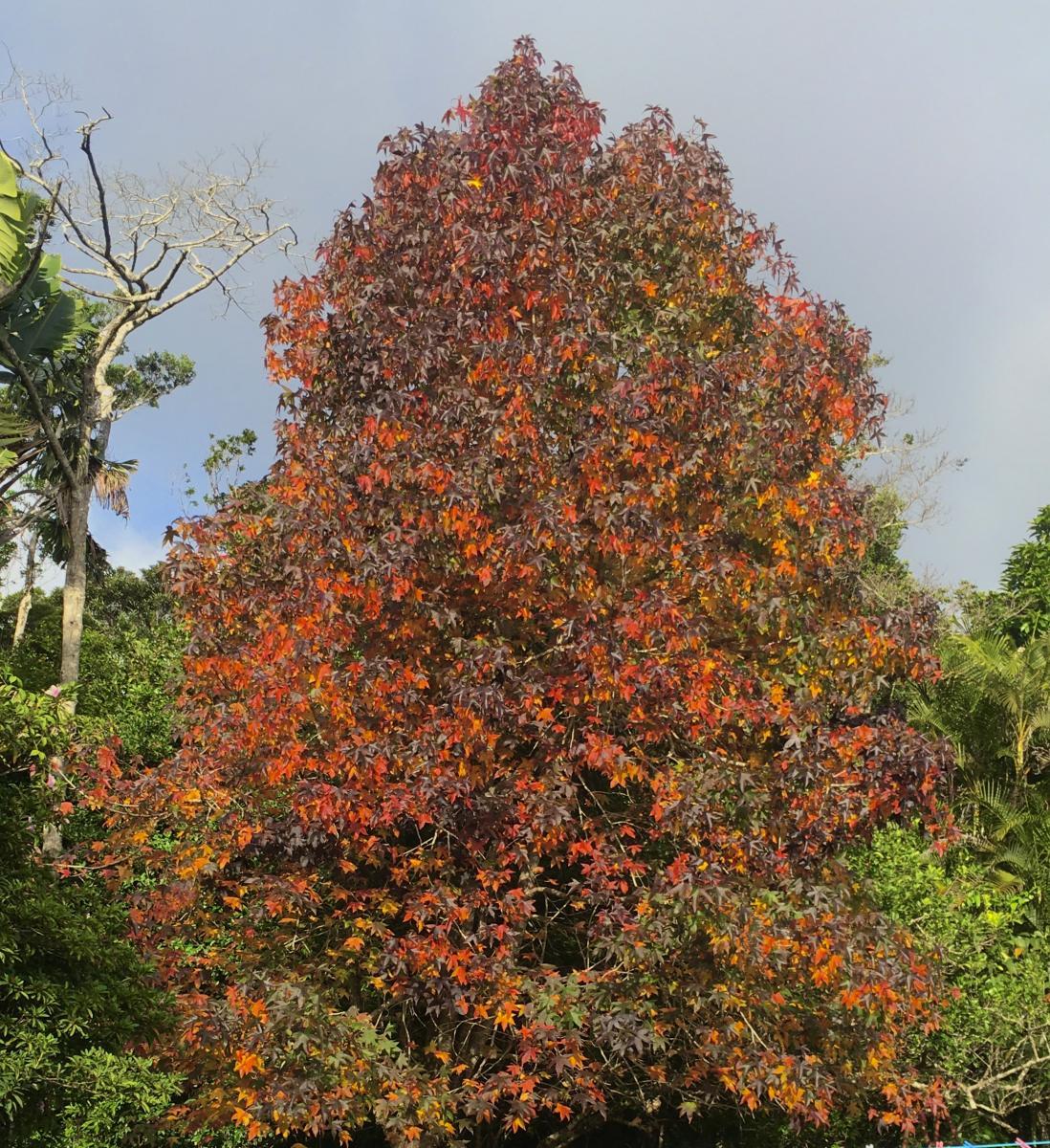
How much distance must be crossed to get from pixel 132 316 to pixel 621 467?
1379 cm

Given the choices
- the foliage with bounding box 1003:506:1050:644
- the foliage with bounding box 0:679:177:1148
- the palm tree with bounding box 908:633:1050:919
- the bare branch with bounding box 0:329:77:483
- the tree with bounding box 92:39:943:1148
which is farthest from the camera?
the foliage with bounding box 1003:506:1050:644

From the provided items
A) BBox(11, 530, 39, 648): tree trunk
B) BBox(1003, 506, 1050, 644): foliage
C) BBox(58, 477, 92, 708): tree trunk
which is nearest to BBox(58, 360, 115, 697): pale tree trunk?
BBox(58, 477, 92, 708): tree trunk

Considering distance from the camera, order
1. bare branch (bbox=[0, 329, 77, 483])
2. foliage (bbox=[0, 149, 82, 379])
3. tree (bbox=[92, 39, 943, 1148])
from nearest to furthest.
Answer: tree (bbox=[92, 39, 943, 1148]) < foliage (bbox=[0, 149, 82, 379]) < bare branch (bbox=[0, 329, 77, 483])

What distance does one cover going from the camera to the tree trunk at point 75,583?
59.1ft

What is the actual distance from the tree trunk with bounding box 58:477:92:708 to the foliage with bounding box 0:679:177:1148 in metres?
10.5

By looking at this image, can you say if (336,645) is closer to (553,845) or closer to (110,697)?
(553,845)

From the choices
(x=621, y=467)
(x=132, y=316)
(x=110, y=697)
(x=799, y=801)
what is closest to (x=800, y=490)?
(x=621, y=467)

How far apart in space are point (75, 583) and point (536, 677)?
12.6 m

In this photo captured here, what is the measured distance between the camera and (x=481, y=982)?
825 cm

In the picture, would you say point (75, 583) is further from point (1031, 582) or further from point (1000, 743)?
point (1031, 582)

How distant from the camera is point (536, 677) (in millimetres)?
8336

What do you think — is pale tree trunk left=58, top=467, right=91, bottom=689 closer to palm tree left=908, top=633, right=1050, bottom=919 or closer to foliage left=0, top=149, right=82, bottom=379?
foliage left=0, top=149, right=82, bottom=379

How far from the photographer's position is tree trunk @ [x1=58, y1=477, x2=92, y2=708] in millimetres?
18016

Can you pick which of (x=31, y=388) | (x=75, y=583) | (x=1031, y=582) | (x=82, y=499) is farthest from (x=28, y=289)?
(x=1031, y=582)
